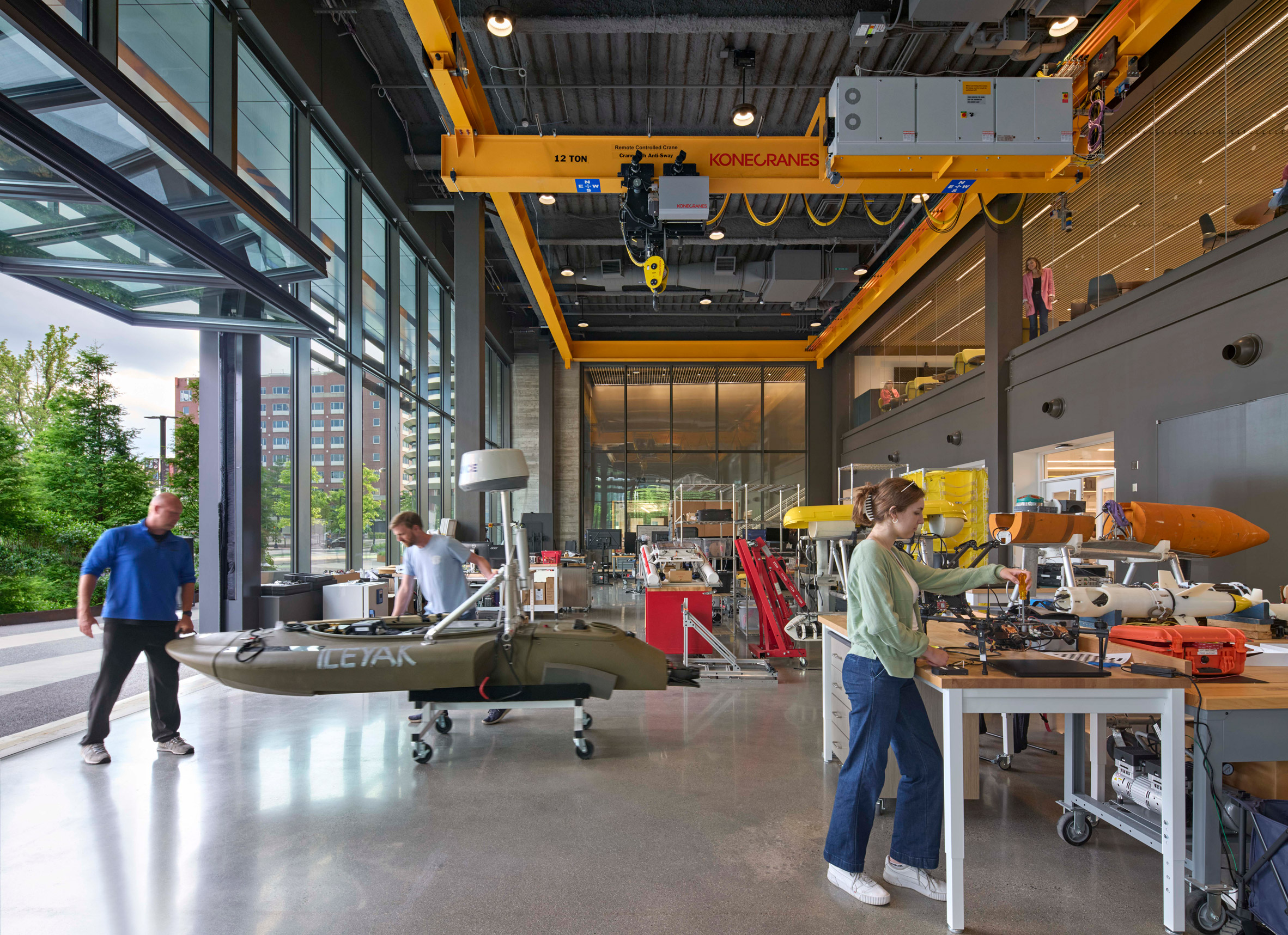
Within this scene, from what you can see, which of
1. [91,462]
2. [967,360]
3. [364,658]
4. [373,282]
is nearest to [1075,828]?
[364,658]

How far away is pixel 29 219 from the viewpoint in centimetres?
388

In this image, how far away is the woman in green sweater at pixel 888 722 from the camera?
2.36 metres

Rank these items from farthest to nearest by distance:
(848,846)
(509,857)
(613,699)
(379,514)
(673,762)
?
(379,514), (613,699), (673,762), (509,857), (848,846)

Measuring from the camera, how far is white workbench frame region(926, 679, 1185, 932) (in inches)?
87.0

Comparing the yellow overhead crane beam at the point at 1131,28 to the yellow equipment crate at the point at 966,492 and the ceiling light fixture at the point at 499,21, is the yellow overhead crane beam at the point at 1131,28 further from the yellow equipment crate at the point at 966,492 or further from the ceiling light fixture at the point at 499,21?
the ceiling light fixture at the point at 499,21

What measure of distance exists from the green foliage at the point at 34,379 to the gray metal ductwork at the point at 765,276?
24.6ft

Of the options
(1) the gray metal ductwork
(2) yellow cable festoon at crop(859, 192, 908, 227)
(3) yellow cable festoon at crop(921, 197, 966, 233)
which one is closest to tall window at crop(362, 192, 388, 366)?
(1) the gray metal ductwork

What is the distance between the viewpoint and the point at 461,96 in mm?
6488

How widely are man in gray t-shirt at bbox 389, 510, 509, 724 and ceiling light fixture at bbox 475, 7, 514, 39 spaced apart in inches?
153

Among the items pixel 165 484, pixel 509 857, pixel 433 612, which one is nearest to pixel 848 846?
pixel 509 857

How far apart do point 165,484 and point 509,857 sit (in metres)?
12.9

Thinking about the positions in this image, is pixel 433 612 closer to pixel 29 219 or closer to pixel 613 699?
pixel 613 699

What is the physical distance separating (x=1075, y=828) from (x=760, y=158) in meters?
6.22

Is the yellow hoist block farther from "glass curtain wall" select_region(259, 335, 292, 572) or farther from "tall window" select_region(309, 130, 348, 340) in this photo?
"glass curtain wall" select_region(259, 335, 292, 572)
